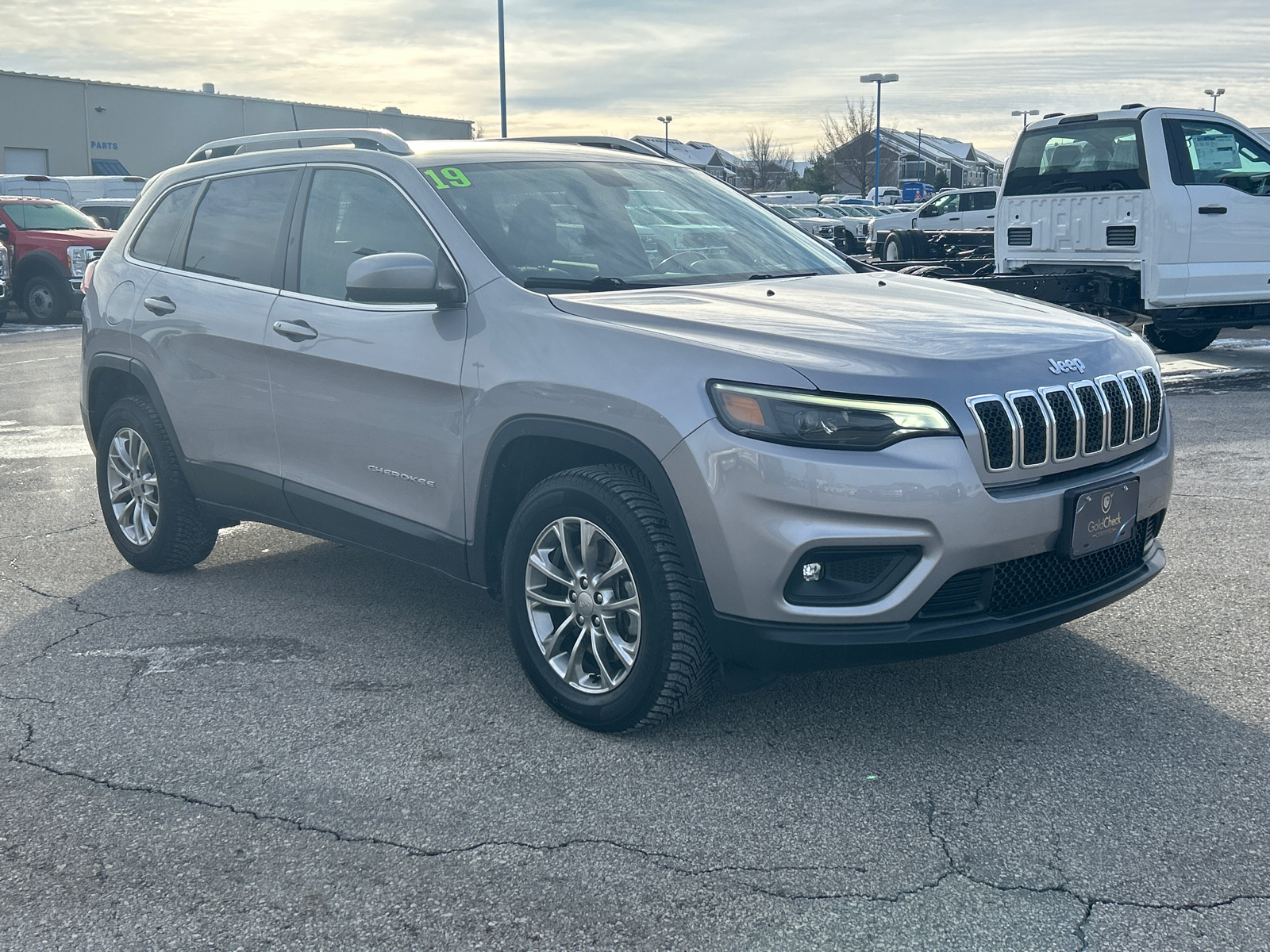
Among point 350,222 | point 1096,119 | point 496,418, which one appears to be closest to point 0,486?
point 350,222

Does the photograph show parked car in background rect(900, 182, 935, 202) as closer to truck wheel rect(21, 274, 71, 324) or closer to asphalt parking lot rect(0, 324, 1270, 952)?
truck wheel rect(21, 274, 71, 324)

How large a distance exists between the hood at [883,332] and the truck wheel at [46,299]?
17.7 meters

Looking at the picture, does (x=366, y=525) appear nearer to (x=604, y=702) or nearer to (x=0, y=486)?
(x=604, y=702)

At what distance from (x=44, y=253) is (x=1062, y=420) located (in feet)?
61.8

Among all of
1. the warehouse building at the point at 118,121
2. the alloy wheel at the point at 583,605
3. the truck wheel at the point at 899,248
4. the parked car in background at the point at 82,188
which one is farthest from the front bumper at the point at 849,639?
the warehouse building at the point at 118,121

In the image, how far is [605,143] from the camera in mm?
5406

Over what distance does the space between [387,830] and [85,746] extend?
1140 mm

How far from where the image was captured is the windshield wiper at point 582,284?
393 cm

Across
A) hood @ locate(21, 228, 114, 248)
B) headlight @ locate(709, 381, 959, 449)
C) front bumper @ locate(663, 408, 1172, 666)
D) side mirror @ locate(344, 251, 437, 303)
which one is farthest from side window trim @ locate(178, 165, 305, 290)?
hood @ locate(21, 228, 114, 248)

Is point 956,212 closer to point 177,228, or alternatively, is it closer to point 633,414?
point 177,228

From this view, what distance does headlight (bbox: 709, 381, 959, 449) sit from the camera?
10.4ft

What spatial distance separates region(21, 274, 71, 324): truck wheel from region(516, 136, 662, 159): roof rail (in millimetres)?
16117

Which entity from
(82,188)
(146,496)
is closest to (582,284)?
(146,496)

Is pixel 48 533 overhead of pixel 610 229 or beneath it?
beneath
